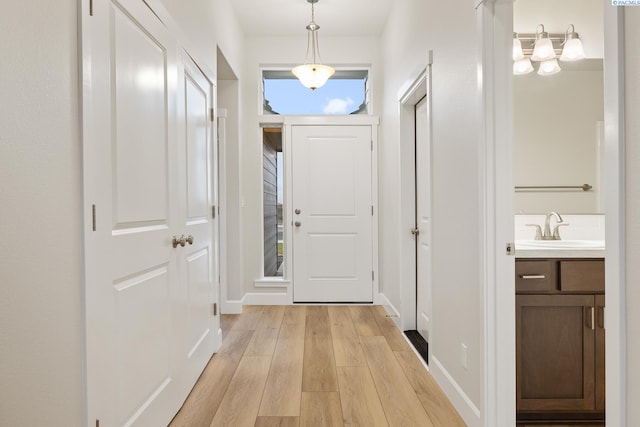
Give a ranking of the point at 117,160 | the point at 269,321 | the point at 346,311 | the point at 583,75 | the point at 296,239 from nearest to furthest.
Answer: the point at 117,160, the point at 583,75, the point at 269,321, the point at 346,311, the point at 296,239

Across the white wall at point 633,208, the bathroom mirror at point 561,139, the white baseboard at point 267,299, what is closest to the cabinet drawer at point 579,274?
the bathroom mirror at point 561,139

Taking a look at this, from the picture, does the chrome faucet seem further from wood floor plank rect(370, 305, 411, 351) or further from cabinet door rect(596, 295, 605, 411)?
wood floor plank rect(370, 305, 411, 351)

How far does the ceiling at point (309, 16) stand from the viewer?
3.83 metres

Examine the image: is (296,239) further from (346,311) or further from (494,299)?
Result: (494,299)

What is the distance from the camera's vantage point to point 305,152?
180 inches

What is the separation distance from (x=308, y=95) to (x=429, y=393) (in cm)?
345

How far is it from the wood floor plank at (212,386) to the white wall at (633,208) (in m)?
1.80

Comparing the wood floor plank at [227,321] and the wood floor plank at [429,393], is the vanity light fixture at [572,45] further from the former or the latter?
the wood floor plank at [227,321]

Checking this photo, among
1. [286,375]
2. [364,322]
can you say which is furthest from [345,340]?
[286,375]

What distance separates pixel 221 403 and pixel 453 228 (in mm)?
1613

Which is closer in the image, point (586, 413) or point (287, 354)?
point (586, 413)

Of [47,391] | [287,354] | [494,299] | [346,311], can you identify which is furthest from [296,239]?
[47,391]

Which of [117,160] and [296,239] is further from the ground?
[117,160]

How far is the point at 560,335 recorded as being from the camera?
75.4 inches
